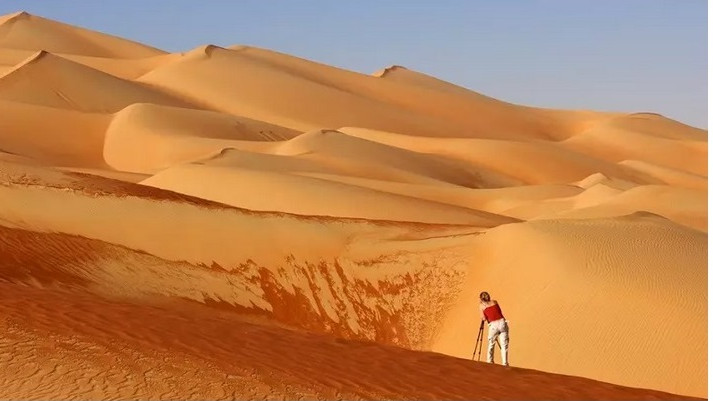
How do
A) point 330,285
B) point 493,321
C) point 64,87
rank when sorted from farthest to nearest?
1. point 64,87
2. point 330,285
3. point 493,321

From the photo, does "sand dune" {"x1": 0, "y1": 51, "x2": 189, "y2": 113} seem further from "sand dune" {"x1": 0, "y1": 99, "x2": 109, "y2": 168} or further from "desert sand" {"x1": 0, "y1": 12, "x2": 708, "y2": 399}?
"desert sand" {"x1": 0, "y1": 12, "x2": 708, "y2": 399}

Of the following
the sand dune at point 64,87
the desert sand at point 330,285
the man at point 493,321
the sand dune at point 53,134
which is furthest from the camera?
the sand dune at point 64,87

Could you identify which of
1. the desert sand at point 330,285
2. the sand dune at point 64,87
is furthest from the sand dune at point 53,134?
the desert sand at point 330,285

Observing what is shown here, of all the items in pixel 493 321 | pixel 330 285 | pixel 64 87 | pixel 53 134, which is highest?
pixel 64 87

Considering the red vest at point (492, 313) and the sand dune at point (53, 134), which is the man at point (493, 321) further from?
the sand dune at point (53, 134)

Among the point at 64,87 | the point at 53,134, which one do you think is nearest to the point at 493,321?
the point at 53,134

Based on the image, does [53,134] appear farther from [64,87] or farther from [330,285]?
[330,285]

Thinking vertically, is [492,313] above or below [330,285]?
above

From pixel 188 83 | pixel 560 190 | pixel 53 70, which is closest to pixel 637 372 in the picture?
pixel 560 190

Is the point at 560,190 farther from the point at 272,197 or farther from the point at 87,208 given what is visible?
the point at 87,208

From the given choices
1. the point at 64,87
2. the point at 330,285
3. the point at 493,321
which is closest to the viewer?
the point at 493,321

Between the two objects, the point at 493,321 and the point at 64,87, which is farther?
the point at 64,87

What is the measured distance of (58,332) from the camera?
8484mm

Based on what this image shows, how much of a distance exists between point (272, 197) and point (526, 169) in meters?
33.8
